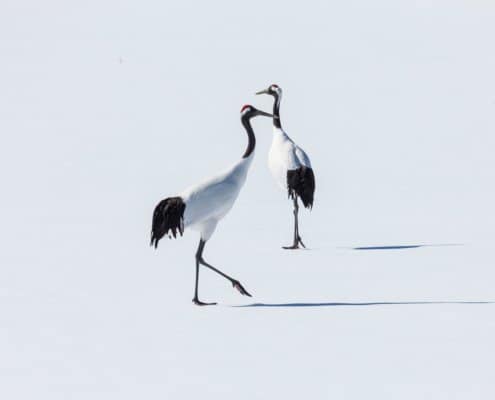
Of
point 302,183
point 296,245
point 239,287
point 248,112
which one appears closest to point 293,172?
point 302,183

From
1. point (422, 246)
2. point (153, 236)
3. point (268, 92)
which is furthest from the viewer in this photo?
point (268, 92)

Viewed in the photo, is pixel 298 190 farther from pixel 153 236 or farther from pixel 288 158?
pixel 153 236

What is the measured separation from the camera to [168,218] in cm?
1181

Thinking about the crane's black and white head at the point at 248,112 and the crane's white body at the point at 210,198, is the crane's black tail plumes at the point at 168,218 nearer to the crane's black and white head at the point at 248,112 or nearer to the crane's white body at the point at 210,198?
the crane's white body at the point at 210,198

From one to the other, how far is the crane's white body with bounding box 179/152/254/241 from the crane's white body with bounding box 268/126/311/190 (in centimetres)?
318

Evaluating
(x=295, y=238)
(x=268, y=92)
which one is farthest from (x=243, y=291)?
(x=268, y=92)

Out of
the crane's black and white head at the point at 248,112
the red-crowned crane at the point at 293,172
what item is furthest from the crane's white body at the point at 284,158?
the crane's black and white head at the point at 248,112

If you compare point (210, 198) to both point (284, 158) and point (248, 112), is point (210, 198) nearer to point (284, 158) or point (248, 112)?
point (248, 112)

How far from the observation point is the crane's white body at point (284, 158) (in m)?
15.4

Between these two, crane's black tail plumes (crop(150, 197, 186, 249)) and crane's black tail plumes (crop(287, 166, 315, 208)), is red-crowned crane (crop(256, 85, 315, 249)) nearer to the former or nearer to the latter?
crane's black tail plumes (crop(287, 166, 315, 208))

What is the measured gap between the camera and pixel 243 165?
40.4ft

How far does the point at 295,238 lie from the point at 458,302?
149 inches

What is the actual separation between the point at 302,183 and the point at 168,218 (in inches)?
150

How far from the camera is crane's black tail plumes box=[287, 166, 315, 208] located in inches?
604
